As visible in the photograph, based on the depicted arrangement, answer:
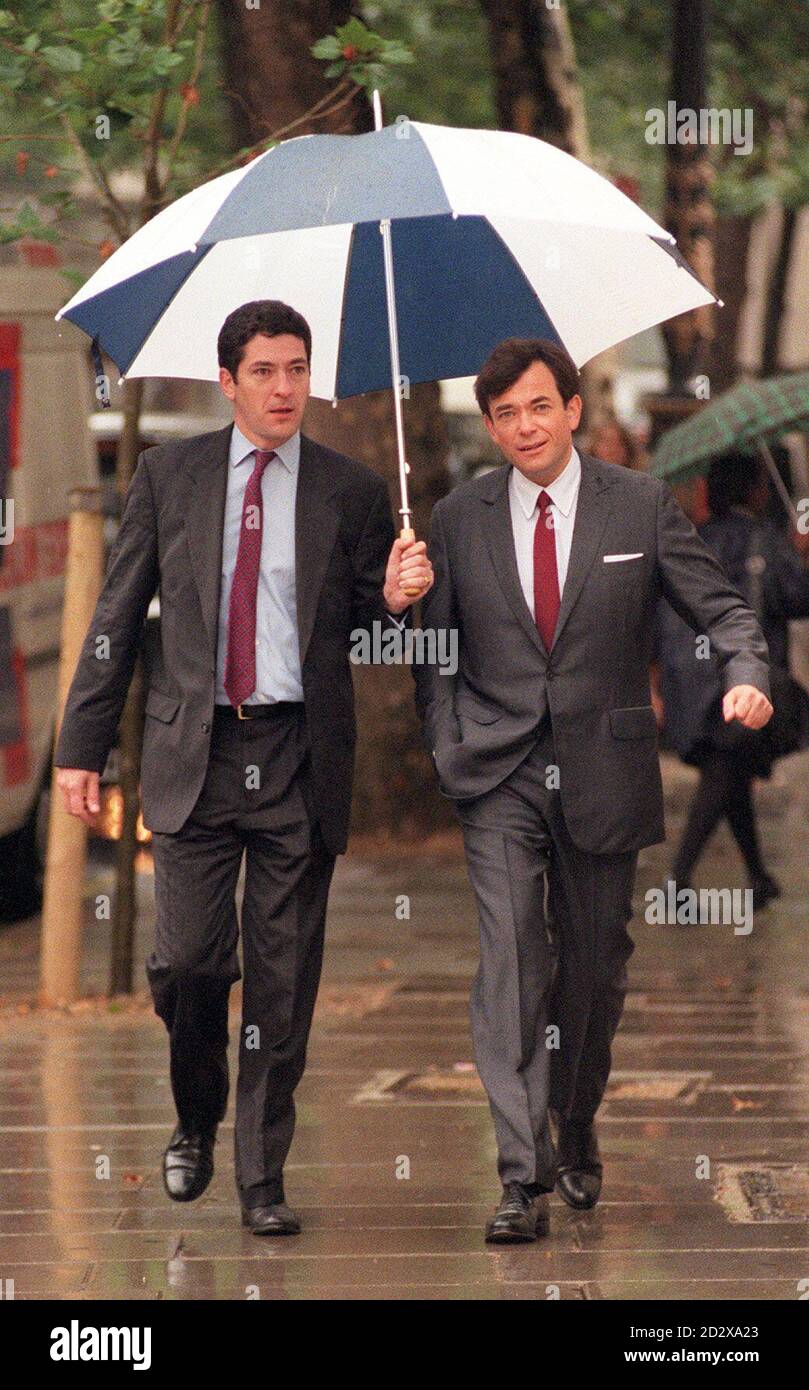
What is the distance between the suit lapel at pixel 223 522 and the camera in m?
5.74

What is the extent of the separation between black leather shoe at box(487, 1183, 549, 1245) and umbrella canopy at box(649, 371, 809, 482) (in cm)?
529

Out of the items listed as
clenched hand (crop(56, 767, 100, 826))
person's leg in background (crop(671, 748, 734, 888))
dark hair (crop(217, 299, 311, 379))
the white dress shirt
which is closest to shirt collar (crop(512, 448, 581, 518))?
the white dress shirt

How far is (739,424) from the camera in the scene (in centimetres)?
1056

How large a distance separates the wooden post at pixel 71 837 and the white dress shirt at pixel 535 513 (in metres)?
3.45

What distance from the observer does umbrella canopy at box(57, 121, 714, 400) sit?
5.84 meters

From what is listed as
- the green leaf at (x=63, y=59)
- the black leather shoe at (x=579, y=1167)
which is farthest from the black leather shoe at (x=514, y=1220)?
the green leaf at (x=63, y=59)

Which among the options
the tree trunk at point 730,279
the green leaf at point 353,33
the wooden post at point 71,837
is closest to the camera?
the green leaf at point 353,33

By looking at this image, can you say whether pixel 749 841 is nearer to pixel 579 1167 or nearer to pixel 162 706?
pixel 579 1167

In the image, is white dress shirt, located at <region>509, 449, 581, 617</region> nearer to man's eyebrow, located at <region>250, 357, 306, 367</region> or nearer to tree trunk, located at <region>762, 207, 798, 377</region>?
man's eyebrow, located at <region>250, 357, 306, 367</region>

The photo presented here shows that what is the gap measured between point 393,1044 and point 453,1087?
2.43 feet

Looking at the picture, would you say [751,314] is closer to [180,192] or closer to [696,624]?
[180,192]

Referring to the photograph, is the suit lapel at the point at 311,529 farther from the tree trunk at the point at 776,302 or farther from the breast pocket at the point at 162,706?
the tree trunk at the point at 776,302

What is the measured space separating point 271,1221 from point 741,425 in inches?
216

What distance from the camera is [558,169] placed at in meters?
5.95
